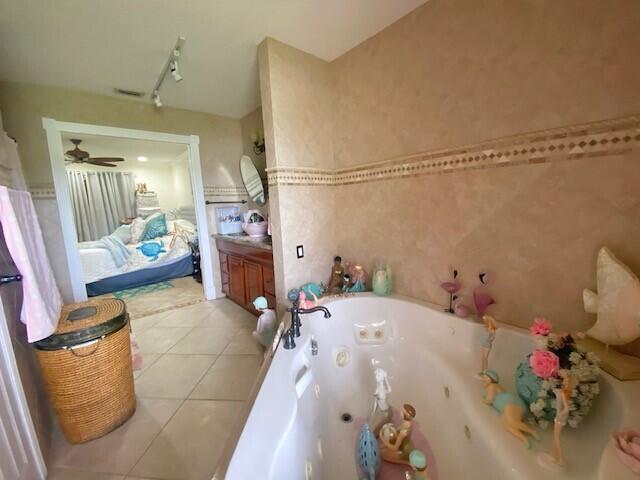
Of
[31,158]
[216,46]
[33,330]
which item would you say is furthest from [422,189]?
[31,158]

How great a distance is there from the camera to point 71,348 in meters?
1.19

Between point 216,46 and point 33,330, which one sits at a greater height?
point 216,46

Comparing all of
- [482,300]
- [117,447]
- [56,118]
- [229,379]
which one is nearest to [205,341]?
[229,379]

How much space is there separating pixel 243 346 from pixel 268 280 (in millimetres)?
599

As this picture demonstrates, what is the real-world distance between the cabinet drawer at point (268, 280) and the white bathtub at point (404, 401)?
79 centimetres

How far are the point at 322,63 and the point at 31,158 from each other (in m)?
2.69

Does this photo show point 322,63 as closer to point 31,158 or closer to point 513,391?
point 513,391

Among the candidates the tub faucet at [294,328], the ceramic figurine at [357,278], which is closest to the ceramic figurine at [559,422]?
the tub faucet at [294,328]

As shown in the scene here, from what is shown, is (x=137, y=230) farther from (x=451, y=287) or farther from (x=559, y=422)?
(x=559, y=422)

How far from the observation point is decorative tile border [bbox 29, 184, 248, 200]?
2.20 meters

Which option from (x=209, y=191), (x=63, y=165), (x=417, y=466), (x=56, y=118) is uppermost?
(x=56, y=118)

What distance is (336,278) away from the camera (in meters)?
1.97

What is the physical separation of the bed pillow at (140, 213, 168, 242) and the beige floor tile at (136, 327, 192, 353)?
2.68 metres

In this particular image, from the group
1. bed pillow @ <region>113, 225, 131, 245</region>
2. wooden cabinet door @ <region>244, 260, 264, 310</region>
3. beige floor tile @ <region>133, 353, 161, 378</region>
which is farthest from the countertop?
bed pillow @ <region>113, 225, 131, 245</region>
